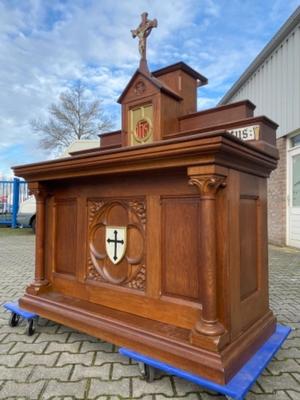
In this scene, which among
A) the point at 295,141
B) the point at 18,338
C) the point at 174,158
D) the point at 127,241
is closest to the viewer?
the point at 174,158

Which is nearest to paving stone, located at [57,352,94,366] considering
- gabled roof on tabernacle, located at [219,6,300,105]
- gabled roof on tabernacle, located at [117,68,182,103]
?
gabled roof on tabernacle, located at [117,68,182,103]

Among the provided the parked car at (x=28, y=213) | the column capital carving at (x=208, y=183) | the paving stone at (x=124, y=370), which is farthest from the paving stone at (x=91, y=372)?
the parked car at (x=28, y=213)

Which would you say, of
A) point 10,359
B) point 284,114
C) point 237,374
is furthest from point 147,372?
point 284,114

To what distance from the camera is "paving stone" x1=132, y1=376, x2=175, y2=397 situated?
161 cm

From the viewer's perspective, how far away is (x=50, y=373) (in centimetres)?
179

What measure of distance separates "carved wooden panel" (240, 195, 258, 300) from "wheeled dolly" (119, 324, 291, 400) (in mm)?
314

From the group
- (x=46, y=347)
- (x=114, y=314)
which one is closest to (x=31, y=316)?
(x=46, y=347)

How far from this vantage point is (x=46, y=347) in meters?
2.14

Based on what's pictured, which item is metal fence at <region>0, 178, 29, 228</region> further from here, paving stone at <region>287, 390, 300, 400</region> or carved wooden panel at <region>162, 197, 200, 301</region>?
paving stone at <region>287, 390, 300, 400</region>

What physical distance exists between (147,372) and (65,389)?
17.1 inches

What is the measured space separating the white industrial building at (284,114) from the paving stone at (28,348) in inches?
241

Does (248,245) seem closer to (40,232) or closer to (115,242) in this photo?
(115,242)

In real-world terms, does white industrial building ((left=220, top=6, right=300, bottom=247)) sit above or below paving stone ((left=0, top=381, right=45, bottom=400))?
above

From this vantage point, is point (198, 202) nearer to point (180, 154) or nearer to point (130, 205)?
point (180, 154)
